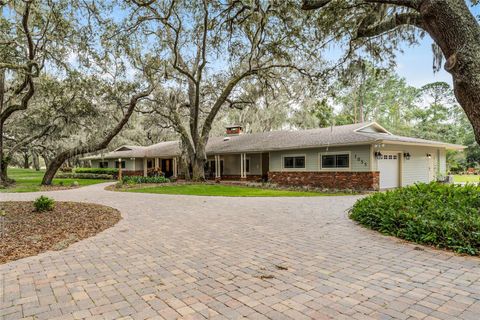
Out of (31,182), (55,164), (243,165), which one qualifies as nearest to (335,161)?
(243,165)

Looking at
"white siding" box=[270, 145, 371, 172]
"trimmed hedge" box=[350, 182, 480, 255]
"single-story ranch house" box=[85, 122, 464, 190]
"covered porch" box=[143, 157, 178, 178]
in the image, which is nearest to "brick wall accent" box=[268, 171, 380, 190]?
"single-story ranch house" box=[85, 122, 464, 190]

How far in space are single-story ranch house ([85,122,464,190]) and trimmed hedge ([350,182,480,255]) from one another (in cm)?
688

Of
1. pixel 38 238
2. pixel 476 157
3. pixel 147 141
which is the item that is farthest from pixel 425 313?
pixel 476 157

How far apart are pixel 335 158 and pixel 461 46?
10995mm

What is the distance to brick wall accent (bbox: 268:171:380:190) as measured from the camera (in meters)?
14.3

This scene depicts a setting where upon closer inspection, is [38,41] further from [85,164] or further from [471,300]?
[85,164]

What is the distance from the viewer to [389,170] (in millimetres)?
15352

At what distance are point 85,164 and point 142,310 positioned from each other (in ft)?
135

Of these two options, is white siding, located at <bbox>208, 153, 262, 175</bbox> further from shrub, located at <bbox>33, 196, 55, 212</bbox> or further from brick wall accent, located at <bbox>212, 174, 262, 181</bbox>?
shrub, located at <bbox>33, 196, 55, 212</bbox>

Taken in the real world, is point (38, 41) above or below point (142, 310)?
above

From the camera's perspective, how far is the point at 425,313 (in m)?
2.71

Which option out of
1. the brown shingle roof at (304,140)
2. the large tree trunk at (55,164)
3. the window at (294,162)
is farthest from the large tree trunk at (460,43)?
the large tree trunk at (55,164)

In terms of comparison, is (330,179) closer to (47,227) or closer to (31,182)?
(47,227)

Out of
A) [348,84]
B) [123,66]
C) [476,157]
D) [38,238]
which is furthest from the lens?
[476,157]
